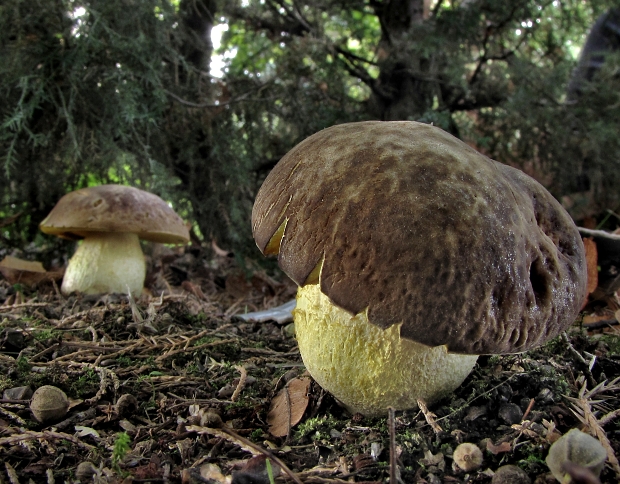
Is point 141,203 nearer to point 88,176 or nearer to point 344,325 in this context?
point 88,176

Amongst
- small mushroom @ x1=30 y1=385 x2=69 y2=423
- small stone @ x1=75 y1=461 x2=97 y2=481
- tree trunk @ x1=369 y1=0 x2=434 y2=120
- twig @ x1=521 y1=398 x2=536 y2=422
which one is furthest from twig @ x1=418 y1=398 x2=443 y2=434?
tree trunk @ x1=369 y1=0 x2=434 y2=120

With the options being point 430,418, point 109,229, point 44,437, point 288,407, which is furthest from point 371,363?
point 109,229

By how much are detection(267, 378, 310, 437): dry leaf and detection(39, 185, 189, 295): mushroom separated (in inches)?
55.4

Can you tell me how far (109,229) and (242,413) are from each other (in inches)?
60.6

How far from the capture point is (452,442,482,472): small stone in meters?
1.10

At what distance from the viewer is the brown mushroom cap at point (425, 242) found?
103 cm

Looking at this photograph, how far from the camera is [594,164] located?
346 centimetres

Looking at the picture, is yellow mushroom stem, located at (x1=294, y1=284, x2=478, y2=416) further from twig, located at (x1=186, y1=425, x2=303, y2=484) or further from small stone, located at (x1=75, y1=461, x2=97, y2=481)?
small stone, located at (x1=75, y1=461, x2=97, y2=481)

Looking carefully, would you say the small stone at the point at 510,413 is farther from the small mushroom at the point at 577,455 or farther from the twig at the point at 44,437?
the twig at the point at 44,437

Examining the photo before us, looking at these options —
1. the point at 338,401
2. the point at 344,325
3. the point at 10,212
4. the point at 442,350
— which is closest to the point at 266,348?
the point at 338,401

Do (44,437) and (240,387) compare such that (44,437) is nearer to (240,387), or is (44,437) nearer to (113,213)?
(240,387)

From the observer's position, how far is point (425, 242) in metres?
1.04

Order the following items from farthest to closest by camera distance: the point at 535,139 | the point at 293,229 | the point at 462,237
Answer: the point at 535,139 → the point at 293,229 → the point at 462,237

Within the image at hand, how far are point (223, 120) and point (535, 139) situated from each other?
92.0 inches
